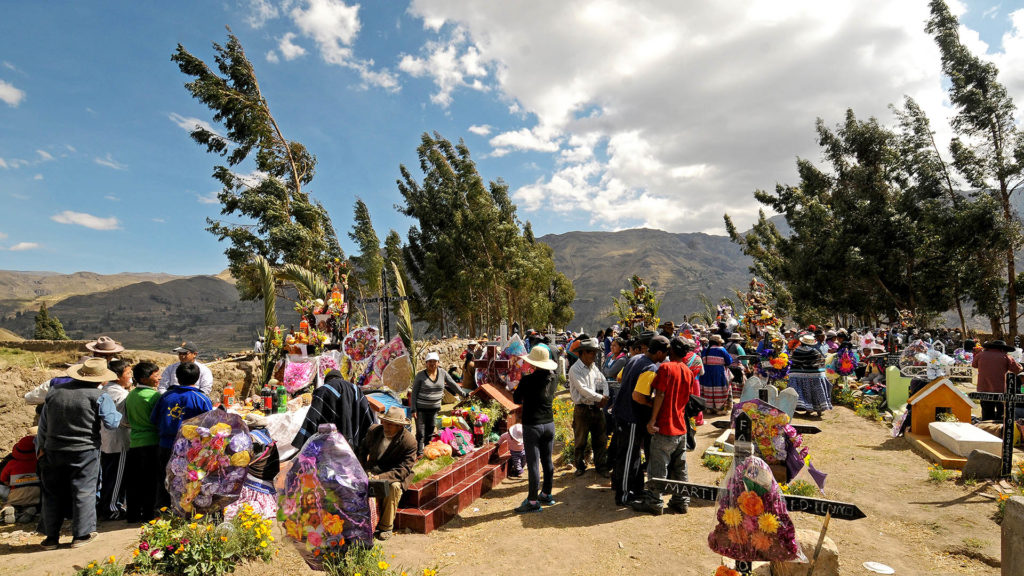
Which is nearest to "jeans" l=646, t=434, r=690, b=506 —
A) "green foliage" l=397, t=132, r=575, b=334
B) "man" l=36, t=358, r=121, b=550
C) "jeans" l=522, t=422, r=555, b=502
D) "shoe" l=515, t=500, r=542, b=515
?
"jeans" l=522, t=422, r=555, b=502

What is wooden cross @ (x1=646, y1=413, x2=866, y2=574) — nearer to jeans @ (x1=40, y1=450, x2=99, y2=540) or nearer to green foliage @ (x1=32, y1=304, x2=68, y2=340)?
jeans @ (x1=40, y1=450, x2=99, y2=540)

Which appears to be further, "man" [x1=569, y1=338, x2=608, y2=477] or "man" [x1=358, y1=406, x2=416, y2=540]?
"man" [x1=569, y1=338, x2=608, y2=477]

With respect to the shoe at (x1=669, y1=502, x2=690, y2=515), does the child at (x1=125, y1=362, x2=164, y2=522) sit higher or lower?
higher

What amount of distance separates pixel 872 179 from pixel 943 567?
26917 millimetres

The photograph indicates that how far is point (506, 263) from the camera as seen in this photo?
29.5m

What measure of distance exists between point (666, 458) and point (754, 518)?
2.51 metres

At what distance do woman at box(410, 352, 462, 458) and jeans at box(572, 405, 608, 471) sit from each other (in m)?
1.89

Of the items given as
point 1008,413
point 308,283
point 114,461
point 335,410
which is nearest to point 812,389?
point 1008,413

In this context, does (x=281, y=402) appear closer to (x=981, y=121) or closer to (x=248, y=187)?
(x=248, y=187)

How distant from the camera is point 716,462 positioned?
21.7ft

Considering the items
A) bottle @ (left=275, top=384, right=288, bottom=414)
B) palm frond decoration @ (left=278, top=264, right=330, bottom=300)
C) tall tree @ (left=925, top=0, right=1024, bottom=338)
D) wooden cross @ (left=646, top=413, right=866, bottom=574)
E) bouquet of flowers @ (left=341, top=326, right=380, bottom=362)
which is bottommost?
bottle @ (left=275, top=384, right=288, bottom=414)

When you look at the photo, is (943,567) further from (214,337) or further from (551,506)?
(214,337)

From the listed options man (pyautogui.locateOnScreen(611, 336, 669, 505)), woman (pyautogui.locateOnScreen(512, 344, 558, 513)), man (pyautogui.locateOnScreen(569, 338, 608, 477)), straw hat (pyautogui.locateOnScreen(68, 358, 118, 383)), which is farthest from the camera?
man (pyautogui.locateOnScreen(569, 338, 608, 477))

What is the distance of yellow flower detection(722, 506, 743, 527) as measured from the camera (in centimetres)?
271
